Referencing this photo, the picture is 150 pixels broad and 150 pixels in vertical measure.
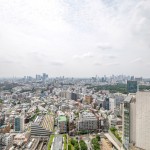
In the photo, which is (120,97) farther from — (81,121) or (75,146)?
(75,146)

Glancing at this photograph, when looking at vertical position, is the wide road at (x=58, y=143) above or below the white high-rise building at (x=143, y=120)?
below

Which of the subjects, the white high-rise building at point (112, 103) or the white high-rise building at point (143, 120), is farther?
the white high-rise building at point (112, 103)

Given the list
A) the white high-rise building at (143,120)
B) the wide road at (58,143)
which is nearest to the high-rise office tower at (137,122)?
the white high-rise building at (143,120)

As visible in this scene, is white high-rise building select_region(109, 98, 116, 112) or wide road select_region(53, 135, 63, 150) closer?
wide road select_region(53, 135, 63, 150)

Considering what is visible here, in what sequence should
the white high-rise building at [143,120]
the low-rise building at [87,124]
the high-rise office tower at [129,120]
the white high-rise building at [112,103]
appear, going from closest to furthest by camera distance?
the white high-rise building at [143,120], the high-rise office tower at [129,120], the low-rise building at [87,124], the white high-rise building at [112,103]

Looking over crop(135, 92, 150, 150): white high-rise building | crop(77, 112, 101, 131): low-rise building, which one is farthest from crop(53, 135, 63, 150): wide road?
crop(135, 92, 150, 150): white high-rise building

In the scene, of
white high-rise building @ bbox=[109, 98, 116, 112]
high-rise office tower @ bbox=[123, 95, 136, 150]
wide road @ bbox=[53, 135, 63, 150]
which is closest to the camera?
high-rise office tower @ bbox=[123, 95, 136, 150]

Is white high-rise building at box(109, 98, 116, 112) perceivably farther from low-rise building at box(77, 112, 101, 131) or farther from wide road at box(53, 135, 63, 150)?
wide road at box(53, 135, 63, 150)

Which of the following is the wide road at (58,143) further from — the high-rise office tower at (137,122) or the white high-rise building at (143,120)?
the white high-rise building at (143,120)


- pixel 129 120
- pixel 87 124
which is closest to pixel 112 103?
pixel 87 124
